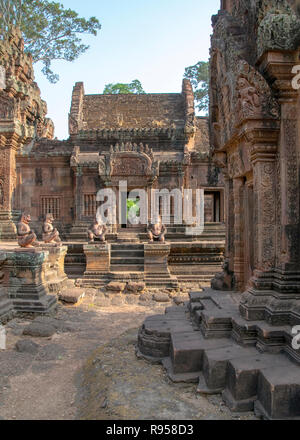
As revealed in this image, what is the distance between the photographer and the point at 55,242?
11.0 meters

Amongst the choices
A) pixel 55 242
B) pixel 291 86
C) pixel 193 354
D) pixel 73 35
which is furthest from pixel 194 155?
pixel 73 35

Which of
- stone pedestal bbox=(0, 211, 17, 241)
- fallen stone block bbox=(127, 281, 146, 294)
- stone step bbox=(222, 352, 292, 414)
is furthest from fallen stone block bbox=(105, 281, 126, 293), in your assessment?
stone step bbox=(222, 352, 292, 414)

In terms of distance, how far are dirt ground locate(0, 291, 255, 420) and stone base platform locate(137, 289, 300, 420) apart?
0.49 feet

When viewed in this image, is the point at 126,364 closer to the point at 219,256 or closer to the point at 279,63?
the point at 279,63

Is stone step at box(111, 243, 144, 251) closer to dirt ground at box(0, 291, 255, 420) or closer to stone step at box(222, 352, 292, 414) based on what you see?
dirt ground at box(0, 291, 255, 420)

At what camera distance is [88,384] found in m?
4.23

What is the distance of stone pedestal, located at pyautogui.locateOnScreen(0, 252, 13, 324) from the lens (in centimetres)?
672

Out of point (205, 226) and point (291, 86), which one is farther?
point (205, 226)

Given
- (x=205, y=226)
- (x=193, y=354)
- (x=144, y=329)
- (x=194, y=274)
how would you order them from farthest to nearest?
(x=205, y=226)
(x=194, y=274)
(x=144, y=329)
(x=193, y=354)

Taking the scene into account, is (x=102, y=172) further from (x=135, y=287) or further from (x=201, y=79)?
(x=201, y=79)

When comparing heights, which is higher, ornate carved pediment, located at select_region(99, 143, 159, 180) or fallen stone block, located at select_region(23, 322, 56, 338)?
ornate carved pediment, located at select_region(99, 143, 159, 180)

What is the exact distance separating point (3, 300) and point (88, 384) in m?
3.67

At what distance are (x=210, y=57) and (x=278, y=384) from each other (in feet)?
18.4

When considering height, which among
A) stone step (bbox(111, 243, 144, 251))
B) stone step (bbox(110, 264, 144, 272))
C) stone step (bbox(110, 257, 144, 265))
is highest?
stone step (bbox(111, 243, 144, 251))
